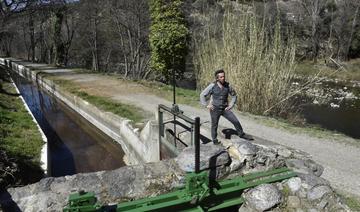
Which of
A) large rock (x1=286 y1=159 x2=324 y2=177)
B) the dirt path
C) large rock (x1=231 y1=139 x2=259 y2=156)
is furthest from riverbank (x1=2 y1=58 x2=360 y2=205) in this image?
large rock (x1=231 y1=139 x2=259 y2=156)

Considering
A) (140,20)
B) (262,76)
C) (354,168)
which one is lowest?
(354,168)

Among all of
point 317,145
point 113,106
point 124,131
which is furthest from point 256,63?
point 113,106

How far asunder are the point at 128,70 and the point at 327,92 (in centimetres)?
1217

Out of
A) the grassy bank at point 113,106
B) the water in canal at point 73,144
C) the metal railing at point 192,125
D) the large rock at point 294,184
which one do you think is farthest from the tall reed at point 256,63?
the large rock at point 294,184

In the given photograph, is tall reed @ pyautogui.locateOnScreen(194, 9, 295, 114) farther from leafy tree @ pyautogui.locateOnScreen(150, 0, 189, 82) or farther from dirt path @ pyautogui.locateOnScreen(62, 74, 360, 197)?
leafy tree @ pyautogui.locateOnScreen(150, 0, 189, 82)

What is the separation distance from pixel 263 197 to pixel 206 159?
3.08ft

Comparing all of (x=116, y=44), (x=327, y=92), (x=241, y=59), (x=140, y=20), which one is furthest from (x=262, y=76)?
(x=116, y=44)

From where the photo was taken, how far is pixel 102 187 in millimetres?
5133

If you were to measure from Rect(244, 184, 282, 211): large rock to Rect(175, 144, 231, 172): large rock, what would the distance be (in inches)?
24.2

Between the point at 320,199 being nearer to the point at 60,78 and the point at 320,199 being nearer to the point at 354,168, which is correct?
the point at 354,168

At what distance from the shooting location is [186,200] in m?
4.98

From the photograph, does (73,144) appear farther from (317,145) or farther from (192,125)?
(317,145)

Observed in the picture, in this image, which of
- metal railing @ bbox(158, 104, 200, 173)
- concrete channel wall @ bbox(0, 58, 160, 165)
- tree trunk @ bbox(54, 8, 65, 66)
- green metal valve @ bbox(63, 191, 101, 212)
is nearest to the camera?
green metal valve @ bbox(63, 191, 101, 212)

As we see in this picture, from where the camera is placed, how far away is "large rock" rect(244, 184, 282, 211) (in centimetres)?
514
